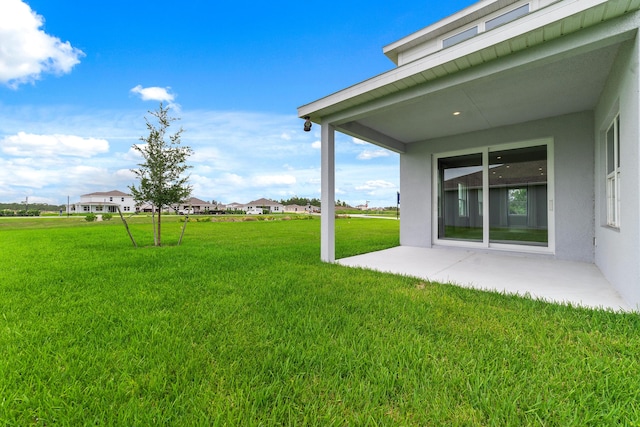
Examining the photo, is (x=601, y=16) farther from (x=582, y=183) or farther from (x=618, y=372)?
(x=582, y=183)

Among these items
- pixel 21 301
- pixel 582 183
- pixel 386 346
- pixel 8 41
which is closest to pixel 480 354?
pixel 386 346

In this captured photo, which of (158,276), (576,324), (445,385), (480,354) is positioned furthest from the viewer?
(158,276)

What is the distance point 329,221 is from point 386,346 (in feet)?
10.5

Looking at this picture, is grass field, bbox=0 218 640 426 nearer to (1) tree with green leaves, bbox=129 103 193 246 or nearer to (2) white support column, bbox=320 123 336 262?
(2) white support column, bbox=320 123 336 262

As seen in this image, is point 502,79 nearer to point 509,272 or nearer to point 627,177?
point 627,177

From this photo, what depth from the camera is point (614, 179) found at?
3504 millimetres

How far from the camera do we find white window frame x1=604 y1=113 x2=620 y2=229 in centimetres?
326

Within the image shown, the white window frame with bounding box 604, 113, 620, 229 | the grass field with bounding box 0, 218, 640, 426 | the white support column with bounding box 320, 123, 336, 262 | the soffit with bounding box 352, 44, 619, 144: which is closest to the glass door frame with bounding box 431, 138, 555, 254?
the soffit with bounding box 352, 44, 619, 144

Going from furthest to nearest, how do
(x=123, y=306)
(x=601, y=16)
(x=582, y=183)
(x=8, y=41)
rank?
1. (x=8, y=41)
2. (x=582, y=183)
3. (x=123, y=306)
4. (x=601, y=16)

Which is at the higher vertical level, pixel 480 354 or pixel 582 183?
pixel 582 183

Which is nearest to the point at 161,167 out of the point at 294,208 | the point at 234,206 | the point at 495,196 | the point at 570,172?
the point at 495,196

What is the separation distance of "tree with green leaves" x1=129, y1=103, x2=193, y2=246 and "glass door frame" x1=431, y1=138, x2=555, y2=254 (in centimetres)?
710

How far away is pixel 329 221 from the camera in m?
4.97

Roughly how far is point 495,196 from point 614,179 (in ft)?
8.18
